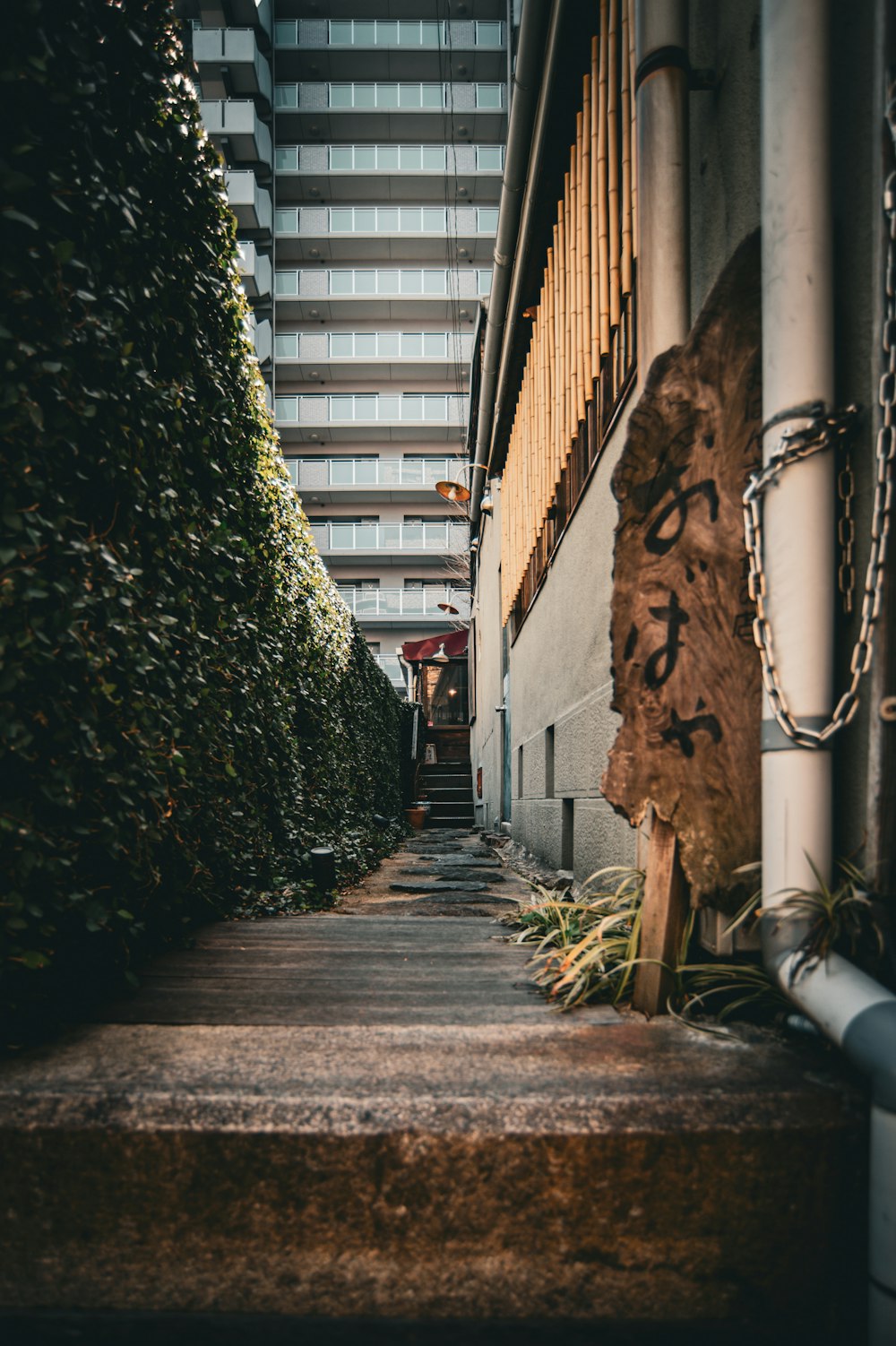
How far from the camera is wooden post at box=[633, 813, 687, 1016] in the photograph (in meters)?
1.90

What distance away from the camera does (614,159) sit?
2980 millimetres

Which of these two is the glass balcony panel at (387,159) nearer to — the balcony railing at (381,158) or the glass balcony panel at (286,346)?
the balcony railing at (381,158)

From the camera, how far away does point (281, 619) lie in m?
4.78

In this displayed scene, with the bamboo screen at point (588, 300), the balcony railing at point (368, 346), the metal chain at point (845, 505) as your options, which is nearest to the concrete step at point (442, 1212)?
the metal chain at point (845, 505)

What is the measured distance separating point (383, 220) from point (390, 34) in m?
7.08

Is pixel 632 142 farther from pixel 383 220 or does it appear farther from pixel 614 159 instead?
pixel 383 220

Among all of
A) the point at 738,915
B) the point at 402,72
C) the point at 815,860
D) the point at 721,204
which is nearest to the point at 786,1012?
the point at 738,915

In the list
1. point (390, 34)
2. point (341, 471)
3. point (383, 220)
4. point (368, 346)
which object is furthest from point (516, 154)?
point (390, 34)

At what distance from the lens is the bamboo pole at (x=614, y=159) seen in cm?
297

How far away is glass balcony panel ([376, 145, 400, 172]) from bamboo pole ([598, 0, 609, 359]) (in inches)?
1211

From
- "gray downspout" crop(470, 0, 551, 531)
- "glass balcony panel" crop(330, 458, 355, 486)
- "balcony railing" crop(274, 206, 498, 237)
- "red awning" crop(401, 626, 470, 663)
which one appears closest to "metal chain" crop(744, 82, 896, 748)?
"gray downspout" crop(470, 0, 551, 531)

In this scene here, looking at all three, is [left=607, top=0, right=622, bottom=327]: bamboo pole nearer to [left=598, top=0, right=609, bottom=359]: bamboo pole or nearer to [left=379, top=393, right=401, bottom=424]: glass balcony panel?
[left=598, top=0, right=609, bottom=359]: bamboo pole

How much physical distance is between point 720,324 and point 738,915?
1566 millimetres

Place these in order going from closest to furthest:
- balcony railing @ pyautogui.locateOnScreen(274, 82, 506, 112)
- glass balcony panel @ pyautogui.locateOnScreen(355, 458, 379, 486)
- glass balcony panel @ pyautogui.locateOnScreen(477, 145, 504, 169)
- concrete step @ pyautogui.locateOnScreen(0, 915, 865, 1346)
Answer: concrete step @ pyautogui.locateOnScreen(0, 915, 865, 1346)
balcony railing @ pyautogui.locateOnScreen(274, 82, 506, 112)
glass balcony panel @ pyautogui.locateOnScreen(477, 145, 504, 169)
glass balcony panel @ pyautogui.locateOnScreen(355, 458, 379, 486)
